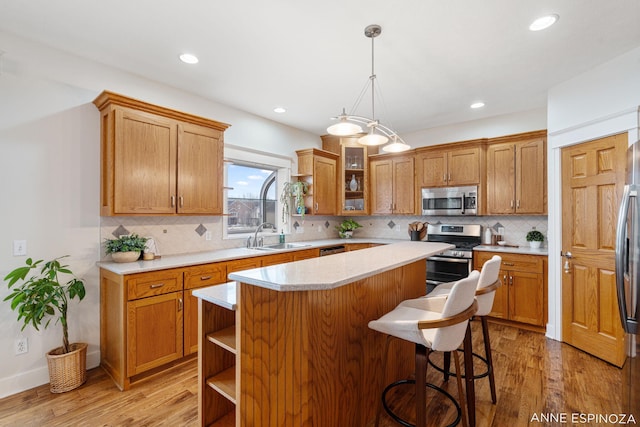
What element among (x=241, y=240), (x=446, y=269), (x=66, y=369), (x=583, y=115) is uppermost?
(x=583, y=115)

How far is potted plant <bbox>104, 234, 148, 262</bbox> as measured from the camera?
103 inches

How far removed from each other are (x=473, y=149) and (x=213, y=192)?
347cm

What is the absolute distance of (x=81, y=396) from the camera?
2230 millimetres

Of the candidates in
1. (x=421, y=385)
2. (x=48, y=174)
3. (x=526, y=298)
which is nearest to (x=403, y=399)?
(x=421, y=385)

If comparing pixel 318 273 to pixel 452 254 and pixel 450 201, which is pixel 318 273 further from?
pixel 450 201

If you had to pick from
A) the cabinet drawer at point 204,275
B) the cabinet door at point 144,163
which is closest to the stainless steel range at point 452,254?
the cabinet drawer at point 204,275

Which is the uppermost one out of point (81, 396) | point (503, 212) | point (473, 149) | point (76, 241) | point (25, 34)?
point (25, 34)

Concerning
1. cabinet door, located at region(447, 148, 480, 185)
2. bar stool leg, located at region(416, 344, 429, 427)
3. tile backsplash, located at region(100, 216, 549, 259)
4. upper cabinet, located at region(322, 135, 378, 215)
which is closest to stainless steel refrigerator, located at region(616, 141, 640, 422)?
bar stool leg, located at region(416, 344, 429, 427)

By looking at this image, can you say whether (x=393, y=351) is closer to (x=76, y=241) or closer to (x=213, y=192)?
(x=213, y=192)

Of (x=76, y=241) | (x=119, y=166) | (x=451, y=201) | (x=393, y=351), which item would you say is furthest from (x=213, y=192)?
(x=451, y=201)

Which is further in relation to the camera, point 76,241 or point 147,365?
point 76,241

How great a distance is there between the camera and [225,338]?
5.54 ft

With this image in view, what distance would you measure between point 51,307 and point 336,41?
3.00 m

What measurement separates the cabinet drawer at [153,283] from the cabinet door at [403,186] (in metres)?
3.41
